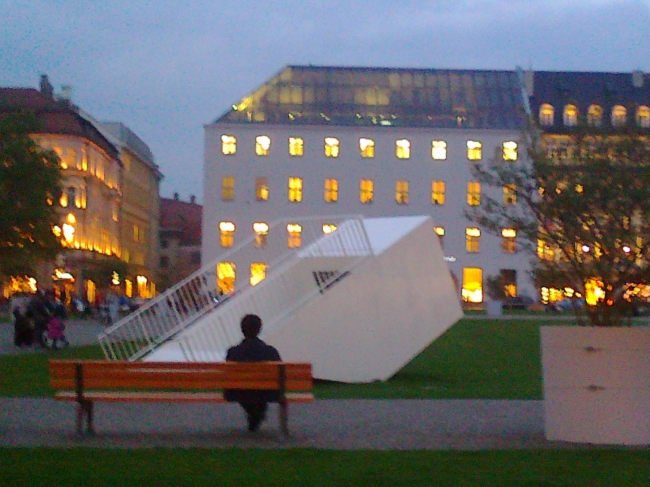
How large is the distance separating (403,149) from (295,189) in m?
8.84

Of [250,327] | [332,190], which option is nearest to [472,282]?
[332,190]

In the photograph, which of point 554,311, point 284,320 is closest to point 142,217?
point 554,311

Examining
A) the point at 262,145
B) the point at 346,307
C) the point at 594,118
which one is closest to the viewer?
the point at 594,118

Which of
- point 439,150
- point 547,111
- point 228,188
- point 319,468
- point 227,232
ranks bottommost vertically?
point 319,468

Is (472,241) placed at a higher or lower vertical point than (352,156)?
lower

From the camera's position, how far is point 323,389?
19.1m

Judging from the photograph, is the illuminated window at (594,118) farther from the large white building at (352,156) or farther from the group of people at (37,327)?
the large white building at (352,156)

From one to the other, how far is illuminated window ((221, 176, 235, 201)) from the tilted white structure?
60.4 meters

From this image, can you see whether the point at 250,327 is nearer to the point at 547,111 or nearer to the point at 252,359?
the point at 252,359

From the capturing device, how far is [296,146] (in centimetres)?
8362

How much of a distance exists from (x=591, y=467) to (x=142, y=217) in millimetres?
109019

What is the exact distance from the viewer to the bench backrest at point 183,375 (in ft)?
39.3

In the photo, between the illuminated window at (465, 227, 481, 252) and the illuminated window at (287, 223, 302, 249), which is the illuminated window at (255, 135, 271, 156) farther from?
the illuminated window at (287, 223, 302, 249)

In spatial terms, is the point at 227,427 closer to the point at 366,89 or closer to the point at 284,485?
the point at 284,485
